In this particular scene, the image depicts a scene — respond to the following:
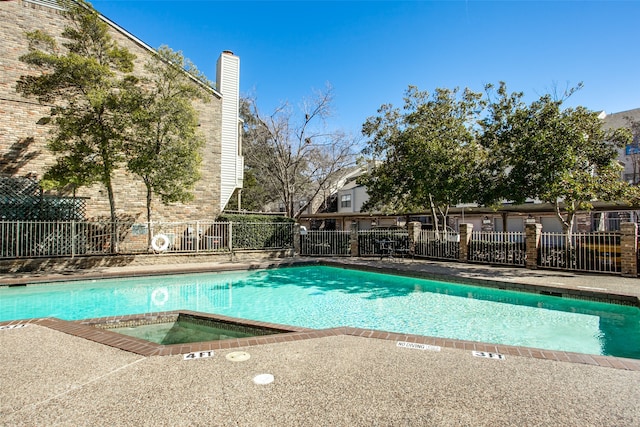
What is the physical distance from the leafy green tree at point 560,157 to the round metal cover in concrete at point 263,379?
1074cm

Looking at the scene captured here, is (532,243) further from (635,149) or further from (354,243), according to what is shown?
(635,149)

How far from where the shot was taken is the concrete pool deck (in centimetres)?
276

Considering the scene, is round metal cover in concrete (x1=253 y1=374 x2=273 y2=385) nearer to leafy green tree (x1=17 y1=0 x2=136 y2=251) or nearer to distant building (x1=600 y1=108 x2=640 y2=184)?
leafy green tree (x1=17 y1=0 x2=136 y2=251)

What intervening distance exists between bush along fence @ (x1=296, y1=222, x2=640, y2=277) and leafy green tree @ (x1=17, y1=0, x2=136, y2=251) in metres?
9.52

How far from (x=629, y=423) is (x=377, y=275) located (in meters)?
10.1

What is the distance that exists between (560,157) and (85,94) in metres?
16.0

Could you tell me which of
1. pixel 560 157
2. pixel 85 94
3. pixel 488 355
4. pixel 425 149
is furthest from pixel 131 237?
pixel 560 157

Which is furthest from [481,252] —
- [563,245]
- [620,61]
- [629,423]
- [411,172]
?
[629,423]

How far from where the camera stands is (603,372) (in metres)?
3.69

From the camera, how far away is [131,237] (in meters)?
15.3

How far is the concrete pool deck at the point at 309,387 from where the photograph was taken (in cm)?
276

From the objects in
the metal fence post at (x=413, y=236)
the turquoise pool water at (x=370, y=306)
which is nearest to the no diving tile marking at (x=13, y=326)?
the turquoise pool water at (x=370, y=306)

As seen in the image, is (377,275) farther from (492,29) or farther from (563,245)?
(492,29)

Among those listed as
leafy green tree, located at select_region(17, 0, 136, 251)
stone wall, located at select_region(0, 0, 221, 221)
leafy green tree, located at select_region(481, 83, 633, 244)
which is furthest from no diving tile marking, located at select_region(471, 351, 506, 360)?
stone wall, located at select_region(0, 0, 221, 221)
